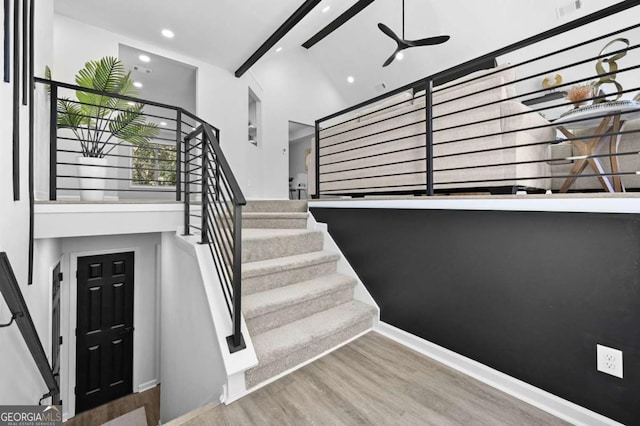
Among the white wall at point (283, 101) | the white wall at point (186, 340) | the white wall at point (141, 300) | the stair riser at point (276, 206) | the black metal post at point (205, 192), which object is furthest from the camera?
the white wall at point (283, 101)

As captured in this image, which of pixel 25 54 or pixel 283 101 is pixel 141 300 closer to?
pixel 25 54

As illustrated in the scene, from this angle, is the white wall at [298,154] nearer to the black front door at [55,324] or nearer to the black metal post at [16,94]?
the black front door at [55,324]

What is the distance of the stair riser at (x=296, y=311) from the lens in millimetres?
1918

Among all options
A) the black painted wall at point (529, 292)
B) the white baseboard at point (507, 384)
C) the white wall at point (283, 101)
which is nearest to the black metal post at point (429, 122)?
the black painted wall at point (529, 292)

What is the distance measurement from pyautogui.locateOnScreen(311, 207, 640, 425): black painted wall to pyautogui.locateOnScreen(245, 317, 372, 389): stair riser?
1.09 ft

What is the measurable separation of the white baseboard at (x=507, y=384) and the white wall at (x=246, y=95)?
4.65 m

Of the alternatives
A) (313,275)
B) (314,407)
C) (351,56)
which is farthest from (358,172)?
(351,56)

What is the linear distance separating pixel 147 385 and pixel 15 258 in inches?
130

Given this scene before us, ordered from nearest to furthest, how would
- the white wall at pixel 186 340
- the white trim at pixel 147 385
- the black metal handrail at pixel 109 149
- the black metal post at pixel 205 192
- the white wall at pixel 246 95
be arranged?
the white wall at pixel 186 340
the black metal post at pixel 205 192
the black metal handrail at pixel 109 149
the white trim at pixel 147 385
the white wall at pixel 246 95

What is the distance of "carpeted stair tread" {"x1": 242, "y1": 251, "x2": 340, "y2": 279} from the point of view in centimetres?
211

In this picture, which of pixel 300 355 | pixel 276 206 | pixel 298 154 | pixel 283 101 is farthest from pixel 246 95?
pixel 300 355

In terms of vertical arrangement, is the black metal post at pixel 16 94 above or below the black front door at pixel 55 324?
above

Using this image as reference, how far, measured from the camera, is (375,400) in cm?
157

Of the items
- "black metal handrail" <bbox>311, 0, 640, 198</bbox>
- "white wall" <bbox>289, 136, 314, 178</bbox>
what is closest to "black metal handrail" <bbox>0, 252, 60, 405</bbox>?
"black metal handrail" <bbox>311, 0, 640, 198</bbox>
